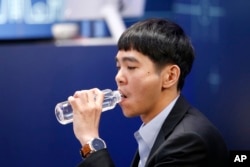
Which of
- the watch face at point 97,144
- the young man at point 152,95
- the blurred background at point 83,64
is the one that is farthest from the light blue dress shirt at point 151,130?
the blurred background at point 83,64

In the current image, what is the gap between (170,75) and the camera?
141 cm

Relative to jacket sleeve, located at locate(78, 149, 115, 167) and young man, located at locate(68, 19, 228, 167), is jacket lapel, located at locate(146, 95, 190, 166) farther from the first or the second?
jacket sleeve, located at locate(78, 149, 115, 167)

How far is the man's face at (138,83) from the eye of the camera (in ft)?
4.57

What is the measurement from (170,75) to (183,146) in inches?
8.4

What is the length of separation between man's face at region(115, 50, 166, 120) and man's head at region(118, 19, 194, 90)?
2 cm

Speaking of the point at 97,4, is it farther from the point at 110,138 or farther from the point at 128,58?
the point at 128,58

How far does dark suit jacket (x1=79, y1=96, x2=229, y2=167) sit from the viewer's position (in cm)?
127

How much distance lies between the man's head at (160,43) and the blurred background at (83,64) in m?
0.72

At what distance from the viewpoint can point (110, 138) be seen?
219 cm

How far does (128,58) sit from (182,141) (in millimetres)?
263

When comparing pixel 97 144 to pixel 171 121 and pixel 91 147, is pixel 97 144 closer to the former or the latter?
pixel 91 147

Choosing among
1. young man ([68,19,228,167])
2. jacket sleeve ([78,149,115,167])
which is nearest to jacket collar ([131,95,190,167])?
young man ([68,19,228,167])

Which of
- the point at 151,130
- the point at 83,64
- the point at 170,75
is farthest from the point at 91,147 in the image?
the point at 83,64

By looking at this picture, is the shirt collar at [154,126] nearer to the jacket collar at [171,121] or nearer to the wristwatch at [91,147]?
the jacket collar at [171,121]
